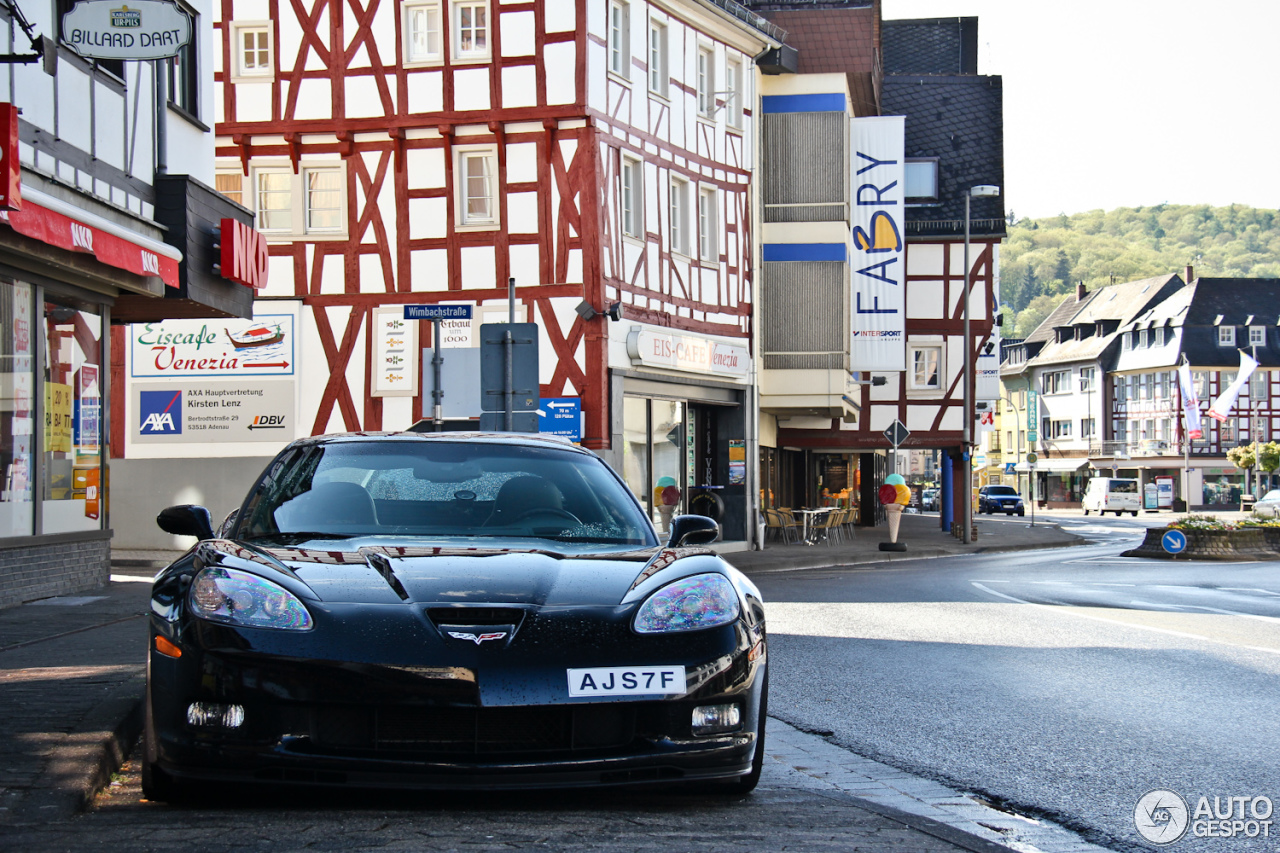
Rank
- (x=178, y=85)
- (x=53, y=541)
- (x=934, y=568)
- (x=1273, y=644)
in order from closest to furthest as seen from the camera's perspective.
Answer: (x=1273, y=644)
(x=53, y=541)
(x=178, y=85)
(x=934, y=568)

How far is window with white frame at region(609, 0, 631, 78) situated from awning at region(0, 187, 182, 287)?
12796 mm

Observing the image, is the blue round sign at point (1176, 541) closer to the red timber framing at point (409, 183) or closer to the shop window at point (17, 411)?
the red timber framing at point (409, 183)

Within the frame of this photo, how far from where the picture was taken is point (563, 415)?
24.0 m

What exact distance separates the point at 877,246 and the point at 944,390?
8838mm

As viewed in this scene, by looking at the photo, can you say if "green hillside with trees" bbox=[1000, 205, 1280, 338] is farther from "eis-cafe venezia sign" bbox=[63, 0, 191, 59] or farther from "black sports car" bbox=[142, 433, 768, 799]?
"black sports car" bbox=[142, 433, 768, 799]

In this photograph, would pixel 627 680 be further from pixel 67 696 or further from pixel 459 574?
pixel 67 696

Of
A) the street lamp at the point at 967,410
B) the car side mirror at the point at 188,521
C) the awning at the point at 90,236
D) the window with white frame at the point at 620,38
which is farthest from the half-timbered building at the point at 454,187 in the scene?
the car side mirror at the point at 188,521

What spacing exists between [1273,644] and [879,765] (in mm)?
6184

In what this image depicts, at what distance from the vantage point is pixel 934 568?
2364 cm

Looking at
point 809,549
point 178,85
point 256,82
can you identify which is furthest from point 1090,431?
point 178,85

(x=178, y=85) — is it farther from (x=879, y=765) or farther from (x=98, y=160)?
(x=879, y=765)

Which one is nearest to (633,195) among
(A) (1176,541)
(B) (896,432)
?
(B) (896,432)

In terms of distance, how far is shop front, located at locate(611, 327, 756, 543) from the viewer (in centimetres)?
2509

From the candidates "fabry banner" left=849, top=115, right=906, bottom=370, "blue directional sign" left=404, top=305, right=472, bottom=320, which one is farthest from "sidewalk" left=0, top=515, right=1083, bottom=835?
"fabry banner" left=849, top=115, right=906, bottom=370
